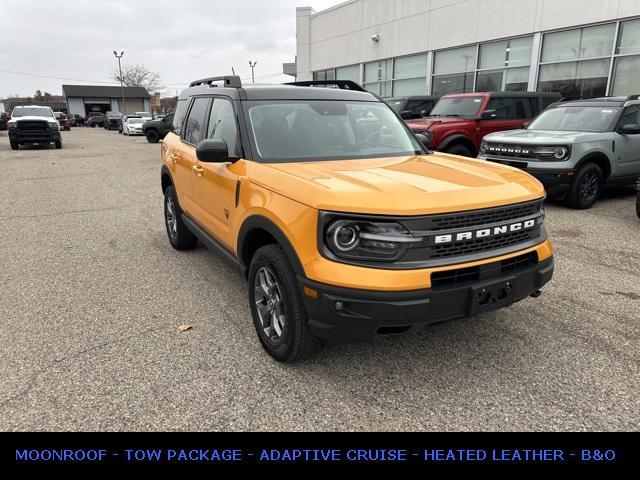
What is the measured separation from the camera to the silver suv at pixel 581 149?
293 inches

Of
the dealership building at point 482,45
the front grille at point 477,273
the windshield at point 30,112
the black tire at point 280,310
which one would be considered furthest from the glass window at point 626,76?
the windshield at point 30,112

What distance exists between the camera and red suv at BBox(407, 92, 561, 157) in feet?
33.7

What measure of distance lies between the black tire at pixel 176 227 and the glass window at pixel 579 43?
45.6 feet

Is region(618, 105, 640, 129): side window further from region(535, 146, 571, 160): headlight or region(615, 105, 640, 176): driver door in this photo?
region(535, 146, 571, 160): headlight

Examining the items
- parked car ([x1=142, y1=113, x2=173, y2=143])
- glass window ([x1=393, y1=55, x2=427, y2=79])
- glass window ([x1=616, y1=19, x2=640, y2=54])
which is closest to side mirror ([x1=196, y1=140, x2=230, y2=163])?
glass window ([x1=616, y1=19, x2=640, y2=54])

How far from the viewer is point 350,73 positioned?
25109 mm

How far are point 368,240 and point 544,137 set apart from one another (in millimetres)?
6503

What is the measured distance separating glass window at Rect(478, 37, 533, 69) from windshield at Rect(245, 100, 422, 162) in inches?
565

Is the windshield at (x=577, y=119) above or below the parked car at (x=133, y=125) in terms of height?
above

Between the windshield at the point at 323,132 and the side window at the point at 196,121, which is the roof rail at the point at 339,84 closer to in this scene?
the windshield at the point at 323,132

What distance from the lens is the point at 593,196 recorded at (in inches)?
309

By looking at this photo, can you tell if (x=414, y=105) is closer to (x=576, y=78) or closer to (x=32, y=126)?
(x=576, y=78)
